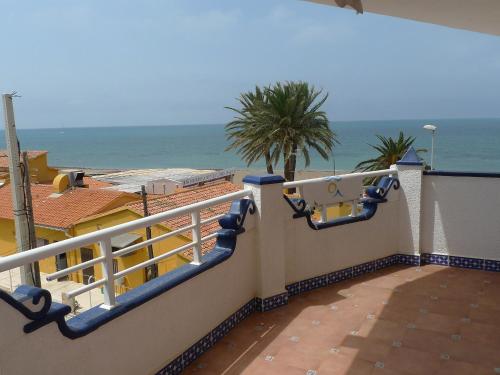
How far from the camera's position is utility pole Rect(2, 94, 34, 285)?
13.7 meters

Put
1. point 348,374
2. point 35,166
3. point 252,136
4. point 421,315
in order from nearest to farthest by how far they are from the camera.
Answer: point 348,374 → point 421,315 → point 252,136 → point 35,166

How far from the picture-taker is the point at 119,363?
3.29 metres

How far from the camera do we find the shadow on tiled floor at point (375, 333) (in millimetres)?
3943

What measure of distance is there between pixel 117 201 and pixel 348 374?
68.3ft

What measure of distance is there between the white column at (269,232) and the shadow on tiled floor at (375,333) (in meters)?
0.36

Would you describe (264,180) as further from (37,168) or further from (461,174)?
(37,168)

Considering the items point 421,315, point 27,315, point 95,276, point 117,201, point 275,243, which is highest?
point 27,315

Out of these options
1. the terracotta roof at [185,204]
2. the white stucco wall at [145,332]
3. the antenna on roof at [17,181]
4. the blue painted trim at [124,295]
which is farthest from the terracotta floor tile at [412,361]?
the antenna on roof at [17,181]

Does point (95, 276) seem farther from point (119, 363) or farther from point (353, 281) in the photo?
point (119, 363)

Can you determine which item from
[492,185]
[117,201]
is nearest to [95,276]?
[117,201]

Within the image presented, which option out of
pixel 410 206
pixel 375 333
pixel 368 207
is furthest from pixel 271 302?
pixel 410 206

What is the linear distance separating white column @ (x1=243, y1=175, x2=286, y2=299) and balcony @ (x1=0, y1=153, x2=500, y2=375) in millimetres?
17

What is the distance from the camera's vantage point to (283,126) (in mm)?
26500

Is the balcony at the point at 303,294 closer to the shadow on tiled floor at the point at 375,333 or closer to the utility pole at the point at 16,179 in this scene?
the shadow on tiled floor at the point at 375,333
